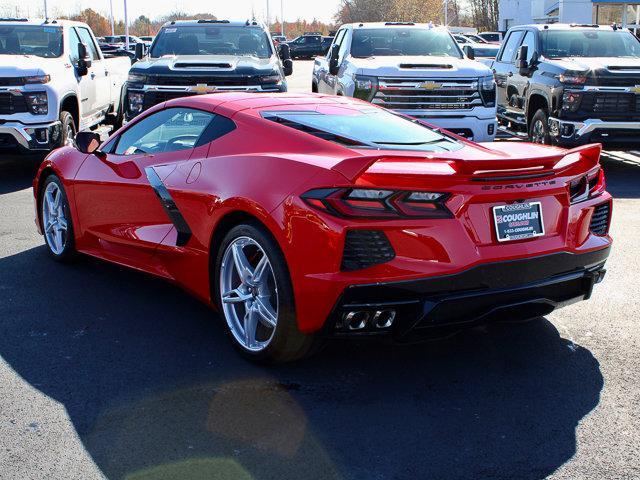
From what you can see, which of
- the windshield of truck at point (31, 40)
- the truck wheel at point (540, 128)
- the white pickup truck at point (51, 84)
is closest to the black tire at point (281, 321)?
the white pickup truck at point (51, 84)

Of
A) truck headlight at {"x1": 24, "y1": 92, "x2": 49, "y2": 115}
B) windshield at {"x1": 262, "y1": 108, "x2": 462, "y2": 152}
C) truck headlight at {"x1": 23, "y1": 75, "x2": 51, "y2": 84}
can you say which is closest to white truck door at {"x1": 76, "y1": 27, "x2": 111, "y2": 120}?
truck headlight at {"x1": 23, "y1": 75, "x2": 51, "y2": 84}

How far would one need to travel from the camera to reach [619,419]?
4070 millimetres

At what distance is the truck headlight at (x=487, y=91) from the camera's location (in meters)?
12.4

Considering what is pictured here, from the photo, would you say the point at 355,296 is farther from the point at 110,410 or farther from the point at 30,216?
the point at 30,216

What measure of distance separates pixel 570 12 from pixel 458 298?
141 ft

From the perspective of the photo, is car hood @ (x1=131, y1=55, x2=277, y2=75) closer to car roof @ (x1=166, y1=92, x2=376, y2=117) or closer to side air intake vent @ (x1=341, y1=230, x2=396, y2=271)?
car roof @ (x1=166, y1=92, x2=376, y2=117)

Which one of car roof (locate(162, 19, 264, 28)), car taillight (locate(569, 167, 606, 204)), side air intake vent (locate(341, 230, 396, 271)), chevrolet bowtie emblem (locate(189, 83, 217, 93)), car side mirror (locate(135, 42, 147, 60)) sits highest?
car roof (locate(162, 19, 264, 28))

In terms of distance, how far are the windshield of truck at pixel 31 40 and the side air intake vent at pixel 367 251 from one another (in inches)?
386

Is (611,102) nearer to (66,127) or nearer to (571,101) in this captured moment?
(571,101)

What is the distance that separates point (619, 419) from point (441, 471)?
39.8 inches

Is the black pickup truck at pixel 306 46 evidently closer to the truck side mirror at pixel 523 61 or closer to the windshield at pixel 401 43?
the windshield at pixel 401 43

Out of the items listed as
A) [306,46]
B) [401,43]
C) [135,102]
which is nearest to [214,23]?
[135,102]

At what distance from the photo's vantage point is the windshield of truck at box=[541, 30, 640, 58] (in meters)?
13.4

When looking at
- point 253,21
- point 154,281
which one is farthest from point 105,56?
point 154,281
